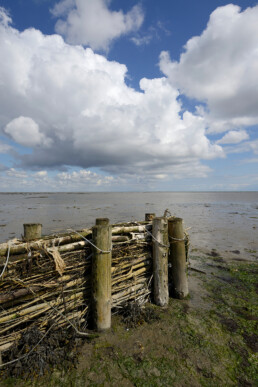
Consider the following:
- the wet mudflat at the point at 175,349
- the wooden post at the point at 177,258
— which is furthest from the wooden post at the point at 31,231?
the wooden post at the point at 177,258

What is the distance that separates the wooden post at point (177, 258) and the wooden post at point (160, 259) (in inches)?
15.2

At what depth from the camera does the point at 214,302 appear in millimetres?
4660

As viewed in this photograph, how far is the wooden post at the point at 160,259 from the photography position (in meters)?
4.26

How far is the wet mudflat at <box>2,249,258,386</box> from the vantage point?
2688 mm

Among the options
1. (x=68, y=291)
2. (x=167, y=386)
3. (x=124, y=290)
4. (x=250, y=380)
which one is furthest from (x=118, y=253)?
(x=250, y=380)

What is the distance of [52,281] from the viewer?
3.13 metres

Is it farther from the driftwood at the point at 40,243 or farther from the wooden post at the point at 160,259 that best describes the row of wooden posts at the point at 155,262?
the driftwood at the point at 40,243

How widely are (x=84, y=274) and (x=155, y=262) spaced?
62.0 inches

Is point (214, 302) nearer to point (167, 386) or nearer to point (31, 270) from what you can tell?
point (167, 386)

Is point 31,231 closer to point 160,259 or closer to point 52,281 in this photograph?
point 52,281

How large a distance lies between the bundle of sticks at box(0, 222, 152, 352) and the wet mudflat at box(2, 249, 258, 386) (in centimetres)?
53

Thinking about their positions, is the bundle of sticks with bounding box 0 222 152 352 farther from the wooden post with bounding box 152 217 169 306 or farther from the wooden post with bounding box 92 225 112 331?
the wooden post with bounding box 152 217 169 306

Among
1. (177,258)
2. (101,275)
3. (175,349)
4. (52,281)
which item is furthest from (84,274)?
(177,258)

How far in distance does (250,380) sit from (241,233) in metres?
11.8
